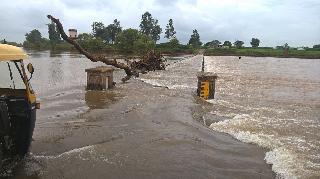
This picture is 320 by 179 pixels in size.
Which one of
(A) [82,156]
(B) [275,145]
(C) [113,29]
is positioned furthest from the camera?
(C) [113,29]

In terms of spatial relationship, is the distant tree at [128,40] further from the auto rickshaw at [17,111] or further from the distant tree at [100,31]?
the auto rickshaw at [17,111]

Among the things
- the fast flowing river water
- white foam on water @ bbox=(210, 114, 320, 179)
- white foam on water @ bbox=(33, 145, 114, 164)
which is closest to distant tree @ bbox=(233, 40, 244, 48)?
the fast flowing river water

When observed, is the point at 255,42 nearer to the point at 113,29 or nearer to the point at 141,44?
the point at 113,29

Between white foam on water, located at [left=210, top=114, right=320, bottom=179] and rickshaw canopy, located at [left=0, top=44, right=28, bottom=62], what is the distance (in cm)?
516

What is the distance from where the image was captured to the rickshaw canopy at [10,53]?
6636 millimetres

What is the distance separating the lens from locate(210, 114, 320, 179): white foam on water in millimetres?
7711

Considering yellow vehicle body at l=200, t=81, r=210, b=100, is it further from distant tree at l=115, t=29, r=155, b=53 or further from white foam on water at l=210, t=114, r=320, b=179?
distant tree at l=115, t=29, r=155, b=53

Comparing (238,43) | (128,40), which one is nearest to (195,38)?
(238,43)

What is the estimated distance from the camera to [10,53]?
6.85 metres

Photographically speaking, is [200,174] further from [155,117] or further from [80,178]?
[155,117]

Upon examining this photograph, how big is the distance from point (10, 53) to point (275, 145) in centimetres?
622

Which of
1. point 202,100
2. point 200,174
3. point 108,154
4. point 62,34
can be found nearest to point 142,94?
point 202,100

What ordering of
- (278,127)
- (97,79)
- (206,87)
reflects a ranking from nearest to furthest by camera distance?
(278,127)
(206,87)
(97,79)

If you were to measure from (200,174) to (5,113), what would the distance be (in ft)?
11.5
